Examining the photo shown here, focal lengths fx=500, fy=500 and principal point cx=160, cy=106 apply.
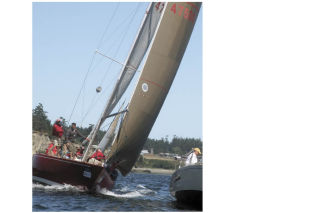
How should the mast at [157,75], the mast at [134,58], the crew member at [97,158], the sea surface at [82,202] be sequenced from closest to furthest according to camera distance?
the sea surface at [82,202] < the mast at [157,75] < the crew member at [97,158] < the mast at [134,58]

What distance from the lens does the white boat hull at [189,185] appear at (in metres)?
12.7

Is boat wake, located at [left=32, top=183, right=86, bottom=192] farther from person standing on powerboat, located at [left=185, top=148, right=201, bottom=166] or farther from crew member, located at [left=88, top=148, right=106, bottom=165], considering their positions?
person standing on powerboat, located at [left=185, top=148, right=201, bottom=166]

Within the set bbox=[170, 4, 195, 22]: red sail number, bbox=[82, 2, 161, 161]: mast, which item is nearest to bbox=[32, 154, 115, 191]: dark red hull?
bbox=[82, 2, 161, 161]: mast

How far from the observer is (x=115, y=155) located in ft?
48.3

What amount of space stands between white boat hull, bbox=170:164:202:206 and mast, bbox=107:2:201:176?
1717 mm

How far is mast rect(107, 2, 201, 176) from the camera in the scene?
46.9 ft

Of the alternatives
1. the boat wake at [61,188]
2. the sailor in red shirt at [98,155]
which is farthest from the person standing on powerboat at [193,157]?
the boat wake at [61,188]

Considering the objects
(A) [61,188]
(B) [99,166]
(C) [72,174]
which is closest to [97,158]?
(B) [99,166]

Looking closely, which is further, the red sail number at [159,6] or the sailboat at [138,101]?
the red sail number at [159,6]

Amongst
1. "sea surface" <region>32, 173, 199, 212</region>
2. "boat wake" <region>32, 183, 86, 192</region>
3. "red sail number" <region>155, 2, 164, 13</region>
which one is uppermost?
"red sail number" <region>155, 2, 164, 13</region>

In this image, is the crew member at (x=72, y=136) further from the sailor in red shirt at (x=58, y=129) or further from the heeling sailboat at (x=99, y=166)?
the heeling sailboat at (x=99, y=166)
